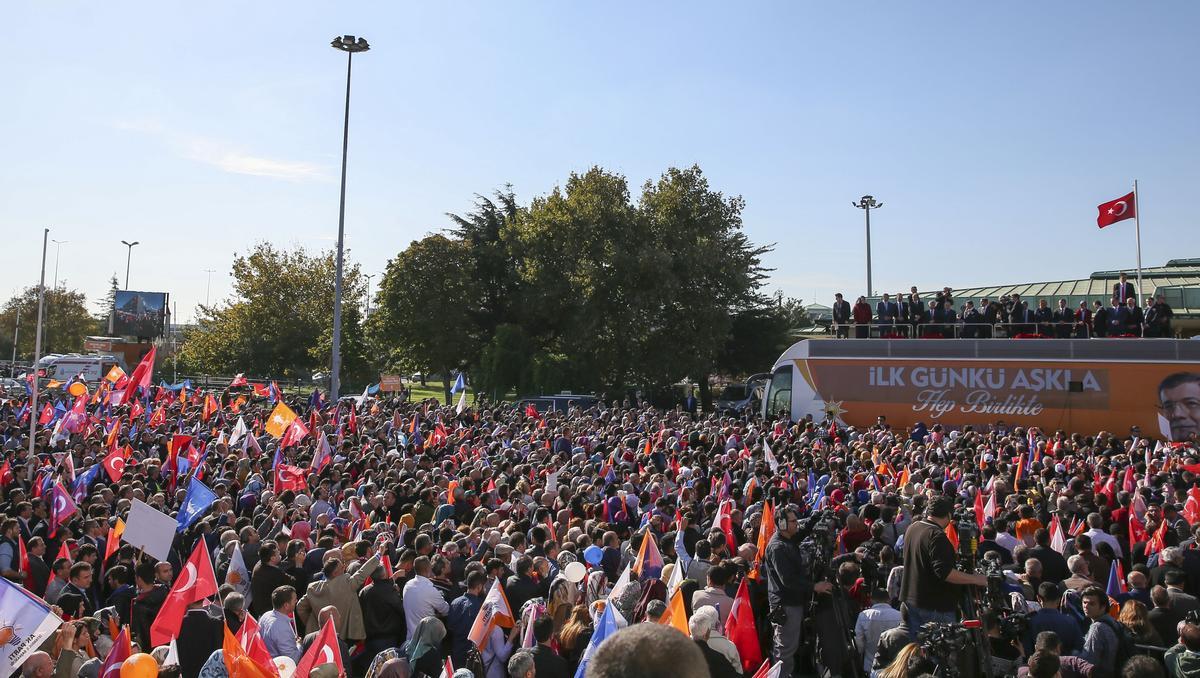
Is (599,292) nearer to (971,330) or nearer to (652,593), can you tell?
(971,330)

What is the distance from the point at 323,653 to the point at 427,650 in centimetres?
96

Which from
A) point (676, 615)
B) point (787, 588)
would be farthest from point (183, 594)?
point (787, 588)

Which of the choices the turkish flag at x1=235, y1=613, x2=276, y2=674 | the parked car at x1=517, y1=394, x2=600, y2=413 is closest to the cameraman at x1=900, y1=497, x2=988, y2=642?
the turkish flag at x1=235, y1=613, x2=276, y2=674

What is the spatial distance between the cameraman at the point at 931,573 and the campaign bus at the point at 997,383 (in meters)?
17.7

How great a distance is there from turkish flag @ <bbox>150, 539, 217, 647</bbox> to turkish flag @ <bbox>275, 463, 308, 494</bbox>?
6.46 metres

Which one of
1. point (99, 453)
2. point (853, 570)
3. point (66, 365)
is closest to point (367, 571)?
point (853, 570)

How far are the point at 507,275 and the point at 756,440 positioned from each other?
91.9 feet

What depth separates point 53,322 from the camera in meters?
76.2

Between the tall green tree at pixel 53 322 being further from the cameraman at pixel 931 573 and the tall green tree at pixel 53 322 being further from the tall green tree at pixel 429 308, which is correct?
the cameraman at pixel 931 573

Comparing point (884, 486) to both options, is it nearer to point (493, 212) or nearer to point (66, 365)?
point (493, 212)

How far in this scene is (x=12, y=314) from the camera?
8125 centimetres

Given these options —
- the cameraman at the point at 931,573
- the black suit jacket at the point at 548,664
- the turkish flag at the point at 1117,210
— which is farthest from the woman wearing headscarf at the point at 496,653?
the turkish flag at the point at 1117,210

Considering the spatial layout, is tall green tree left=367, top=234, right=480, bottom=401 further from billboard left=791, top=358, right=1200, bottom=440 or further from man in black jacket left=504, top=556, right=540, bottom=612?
man in black jacket left=504, top=556, right=540, bottom=612

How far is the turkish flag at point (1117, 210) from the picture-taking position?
28156 mm
